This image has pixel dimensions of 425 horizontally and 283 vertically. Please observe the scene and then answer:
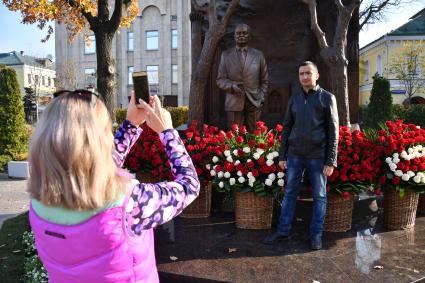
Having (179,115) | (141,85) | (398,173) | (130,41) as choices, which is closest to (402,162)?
(398,173)

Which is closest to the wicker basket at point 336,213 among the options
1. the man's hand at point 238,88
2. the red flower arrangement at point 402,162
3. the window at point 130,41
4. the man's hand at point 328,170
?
the red flower arrangement at point 402,162

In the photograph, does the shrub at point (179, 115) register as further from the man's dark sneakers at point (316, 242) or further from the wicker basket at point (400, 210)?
the man's dark sneakers at point (316, 242)

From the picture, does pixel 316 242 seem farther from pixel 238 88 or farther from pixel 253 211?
pixel 238 88

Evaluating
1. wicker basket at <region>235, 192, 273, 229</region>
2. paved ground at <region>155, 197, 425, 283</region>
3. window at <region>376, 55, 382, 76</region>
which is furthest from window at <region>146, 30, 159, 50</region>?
wicker basket at <region>235, 192, 273, 229</region>

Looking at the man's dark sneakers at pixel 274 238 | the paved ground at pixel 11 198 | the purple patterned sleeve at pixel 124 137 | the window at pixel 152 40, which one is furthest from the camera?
the window at pixel 152 40

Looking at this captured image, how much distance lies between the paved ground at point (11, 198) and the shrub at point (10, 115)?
1.96m

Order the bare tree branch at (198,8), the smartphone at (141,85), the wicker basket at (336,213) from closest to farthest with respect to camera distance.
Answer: the smartphone at (141,85) → the wicker basket at (336,213) → the bare tree branch at (198,8)

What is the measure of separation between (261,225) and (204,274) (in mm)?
1529

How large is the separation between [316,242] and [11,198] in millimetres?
8305

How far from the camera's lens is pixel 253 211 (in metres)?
5.08

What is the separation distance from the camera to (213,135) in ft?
19.0

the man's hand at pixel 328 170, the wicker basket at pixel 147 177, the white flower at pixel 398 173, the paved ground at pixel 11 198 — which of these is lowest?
the paved ground at pixel 11 198

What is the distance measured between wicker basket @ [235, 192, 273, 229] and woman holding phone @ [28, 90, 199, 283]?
3.42 meters

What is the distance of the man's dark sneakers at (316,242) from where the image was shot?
4358mm
